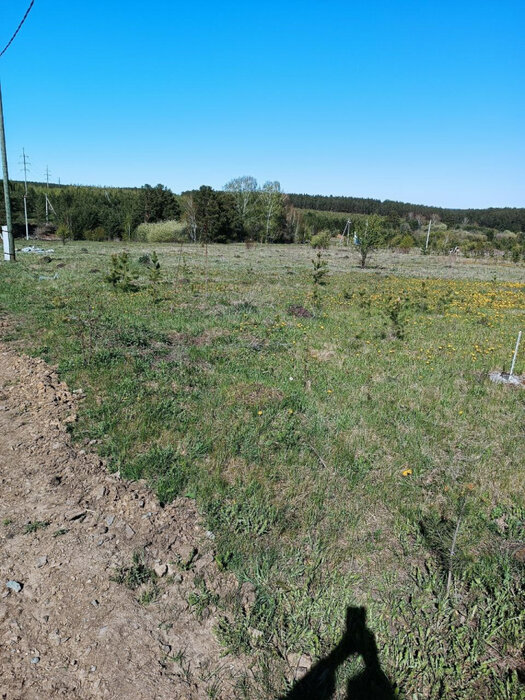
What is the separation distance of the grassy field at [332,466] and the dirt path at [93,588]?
0.61 ft

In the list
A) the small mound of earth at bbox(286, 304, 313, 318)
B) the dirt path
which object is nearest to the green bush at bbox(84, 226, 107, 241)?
the small mound of earth at bbox(286, 304, 313, 318)

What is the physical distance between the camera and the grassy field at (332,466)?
2.63m

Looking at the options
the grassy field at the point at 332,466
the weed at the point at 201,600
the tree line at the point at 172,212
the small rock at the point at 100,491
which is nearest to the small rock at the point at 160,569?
the weed at the point at 201,600

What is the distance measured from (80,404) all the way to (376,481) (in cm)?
346

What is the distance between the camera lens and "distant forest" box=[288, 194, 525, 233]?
105 metres

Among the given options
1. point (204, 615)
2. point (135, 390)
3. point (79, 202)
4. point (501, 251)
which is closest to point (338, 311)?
point (135, 390)

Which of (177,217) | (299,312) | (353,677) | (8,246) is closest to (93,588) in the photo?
(353,677)

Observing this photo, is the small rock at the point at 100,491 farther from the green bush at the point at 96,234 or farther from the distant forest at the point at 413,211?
the distant forest at the point at 413,211

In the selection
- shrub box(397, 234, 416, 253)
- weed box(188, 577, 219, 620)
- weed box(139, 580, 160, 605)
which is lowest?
weed box(188, 577, 219, 620)

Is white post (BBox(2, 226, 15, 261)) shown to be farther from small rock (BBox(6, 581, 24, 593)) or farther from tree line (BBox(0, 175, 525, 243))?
small rock (BBox(6, 581, 24, 593))

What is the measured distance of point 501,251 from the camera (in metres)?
53.0

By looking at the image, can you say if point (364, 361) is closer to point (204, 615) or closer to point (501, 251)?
point (204, 615)

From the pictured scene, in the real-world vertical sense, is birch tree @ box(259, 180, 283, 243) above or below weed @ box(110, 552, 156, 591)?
above

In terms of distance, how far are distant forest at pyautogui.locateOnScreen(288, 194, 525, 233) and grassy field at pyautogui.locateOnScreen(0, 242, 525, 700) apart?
10267 cm
